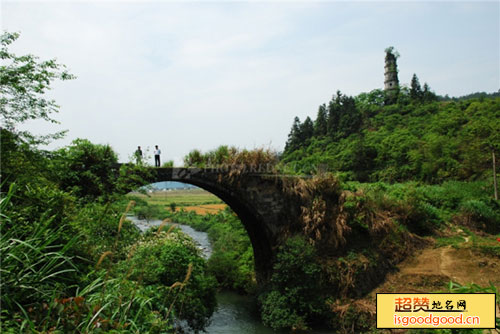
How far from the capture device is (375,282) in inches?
386

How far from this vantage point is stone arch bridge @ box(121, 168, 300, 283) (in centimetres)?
921

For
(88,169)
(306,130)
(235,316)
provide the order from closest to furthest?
1. (88,169)
2. (235,316)
3. (306,130)

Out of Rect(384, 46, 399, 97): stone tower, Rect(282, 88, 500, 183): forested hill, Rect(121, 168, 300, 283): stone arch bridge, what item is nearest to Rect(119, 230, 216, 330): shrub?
Rect(121, 168, 300, 283): stone arch bridge

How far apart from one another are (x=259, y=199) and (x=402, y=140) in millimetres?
19500

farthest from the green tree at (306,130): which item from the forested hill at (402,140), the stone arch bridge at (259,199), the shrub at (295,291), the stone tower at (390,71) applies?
the shrub at (295,291)

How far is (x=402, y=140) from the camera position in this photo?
25.8 metres

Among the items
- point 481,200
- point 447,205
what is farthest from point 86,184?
point 481,200

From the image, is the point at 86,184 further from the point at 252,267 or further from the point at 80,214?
the point at 252,267

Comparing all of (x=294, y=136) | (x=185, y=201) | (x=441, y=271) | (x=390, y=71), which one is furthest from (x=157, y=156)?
(x=390, y=71)

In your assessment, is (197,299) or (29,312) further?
(197,299)

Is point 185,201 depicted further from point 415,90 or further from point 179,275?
point 179,275

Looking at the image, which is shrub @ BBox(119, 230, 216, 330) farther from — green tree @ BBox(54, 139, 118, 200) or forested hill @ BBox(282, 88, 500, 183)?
forested hill @ BBox(282, 88, 500, 183)

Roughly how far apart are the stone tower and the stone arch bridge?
4130 centimetres

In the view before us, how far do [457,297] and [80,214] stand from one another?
14.7 feet
